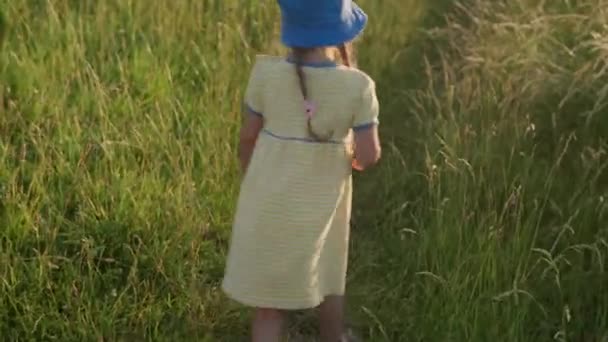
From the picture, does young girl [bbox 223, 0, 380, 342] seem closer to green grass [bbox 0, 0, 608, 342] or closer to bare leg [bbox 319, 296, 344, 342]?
bare leg [bbox 319, 296, 344, 342]

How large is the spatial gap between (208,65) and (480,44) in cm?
140

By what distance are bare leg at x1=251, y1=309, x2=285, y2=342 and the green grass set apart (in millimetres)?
291

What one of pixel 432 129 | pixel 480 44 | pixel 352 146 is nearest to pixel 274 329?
pixel 352 146

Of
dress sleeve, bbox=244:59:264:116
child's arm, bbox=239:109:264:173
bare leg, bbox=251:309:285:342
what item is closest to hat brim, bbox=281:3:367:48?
dress sleeve, bbox=244:59:264:116

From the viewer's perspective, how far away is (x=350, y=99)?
299 cm


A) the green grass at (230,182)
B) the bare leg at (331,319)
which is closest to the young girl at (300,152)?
the bare leg at (331,319)

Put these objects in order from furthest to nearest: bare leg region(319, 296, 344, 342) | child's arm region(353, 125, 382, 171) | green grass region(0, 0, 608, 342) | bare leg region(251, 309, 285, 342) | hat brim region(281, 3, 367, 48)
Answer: green grass region(0, 0, 608, 342), bare leg region(319, 296, 344, 342), bare leg region(251, 309, 285, 342), child's arm region(353, 125, 382, 171), hat brim region(281, 3, 367, 48)

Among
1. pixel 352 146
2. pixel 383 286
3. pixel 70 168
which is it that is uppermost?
pixel 352 146

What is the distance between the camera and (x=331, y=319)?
3416 millimetres

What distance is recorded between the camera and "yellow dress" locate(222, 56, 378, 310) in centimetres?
299

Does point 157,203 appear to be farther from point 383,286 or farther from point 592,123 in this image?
point 592,123

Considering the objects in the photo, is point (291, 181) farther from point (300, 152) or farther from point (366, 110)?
point (366, 110)

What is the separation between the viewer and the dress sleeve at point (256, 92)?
3021mm

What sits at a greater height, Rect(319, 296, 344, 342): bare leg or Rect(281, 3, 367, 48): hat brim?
Rect(281, 3, 367, 48): hat brim
